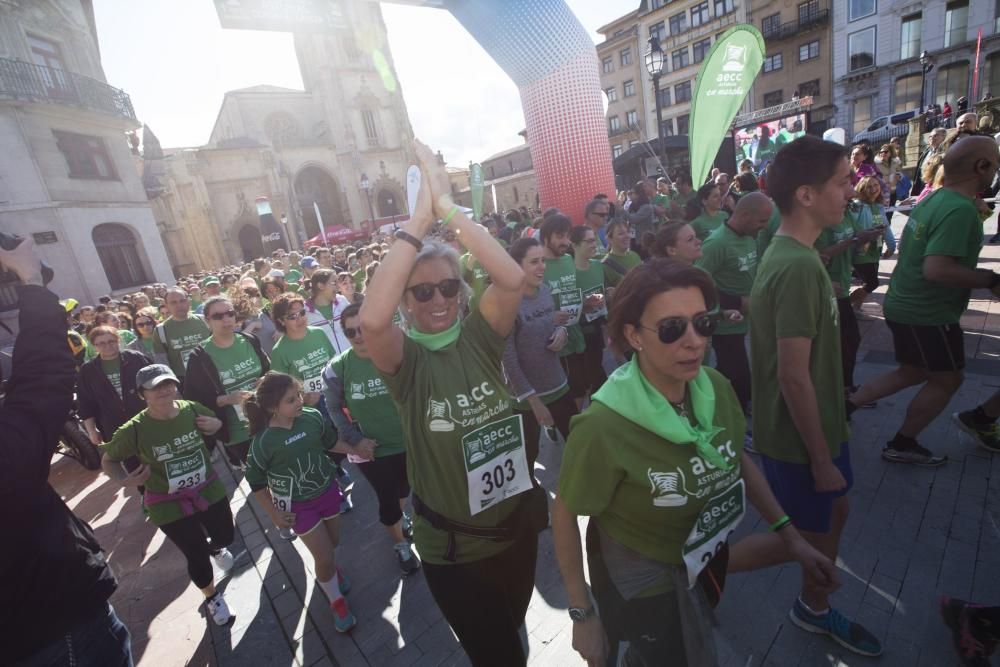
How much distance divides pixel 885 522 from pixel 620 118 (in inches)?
1920

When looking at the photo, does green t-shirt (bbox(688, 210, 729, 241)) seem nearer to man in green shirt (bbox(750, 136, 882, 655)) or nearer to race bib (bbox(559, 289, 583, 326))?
race bib (bbox(559, 289, 583, 326))

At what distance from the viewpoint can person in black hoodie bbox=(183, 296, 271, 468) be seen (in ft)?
13.9

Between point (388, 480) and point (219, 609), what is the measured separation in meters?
1.48

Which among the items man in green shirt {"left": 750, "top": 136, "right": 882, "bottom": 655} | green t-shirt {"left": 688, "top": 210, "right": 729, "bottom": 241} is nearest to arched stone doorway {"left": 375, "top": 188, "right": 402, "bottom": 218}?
green t-shirt {"left": 688, "top": 210, "right": 729, "bottom": 241}

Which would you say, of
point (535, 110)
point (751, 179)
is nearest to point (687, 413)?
point (751, 179)

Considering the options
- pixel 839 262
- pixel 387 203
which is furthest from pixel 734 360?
pixel 387 203

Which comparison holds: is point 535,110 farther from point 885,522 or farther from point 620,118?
point 620,118

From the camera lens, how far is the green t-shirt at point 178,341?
5.26 m

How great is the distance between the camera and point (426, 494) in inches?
81.0

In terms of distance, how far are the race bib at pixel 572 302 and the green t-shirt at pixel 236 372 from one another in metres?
3.10

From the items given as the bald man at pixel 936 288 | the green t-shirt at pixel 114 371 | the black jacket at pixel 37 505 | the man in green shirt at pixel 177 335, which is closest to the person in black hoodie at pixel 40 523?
the black jacket at pixel 37 505

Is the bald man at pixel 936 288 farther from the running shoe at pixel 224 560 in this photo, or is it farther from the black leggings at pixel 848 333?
the running shoe at pixel 224 560

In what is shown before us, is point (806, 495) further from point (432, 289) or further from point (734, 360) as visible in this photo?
point (734, 360)

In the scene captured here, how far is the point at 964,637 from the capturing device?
2111mm
